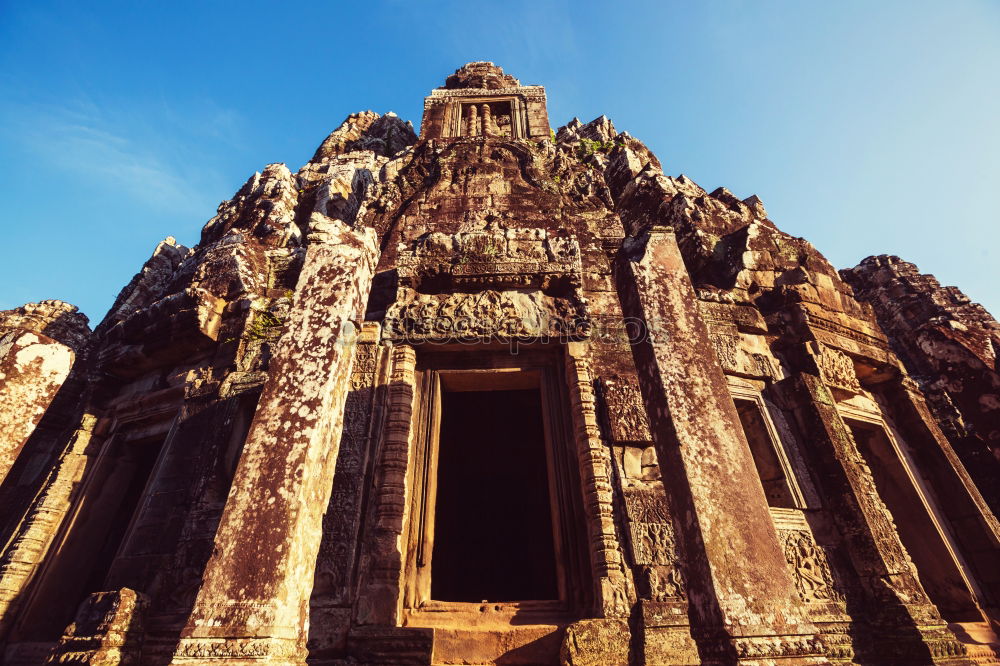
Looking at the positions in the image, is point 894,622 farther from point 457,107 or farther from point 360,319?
point 457,107

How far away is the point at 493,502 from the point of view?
9047 mm

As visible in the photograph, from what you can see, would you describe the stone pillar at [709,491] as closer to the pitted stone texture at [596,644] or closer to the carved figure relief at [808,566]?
the pitted stone texture at [596,644]

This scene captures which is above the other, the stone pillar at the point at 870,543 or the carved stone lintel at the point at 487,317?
the carved stone lintel at the point at 487,317

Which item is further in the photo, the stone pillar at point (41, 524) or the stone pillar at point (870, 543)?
the stone pillar at point (41, 524)

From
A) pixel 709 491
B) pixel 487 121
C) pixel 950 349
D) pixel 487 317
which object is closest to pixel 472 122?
pixel 487 121

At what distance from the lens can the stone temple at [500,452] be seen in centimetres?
362

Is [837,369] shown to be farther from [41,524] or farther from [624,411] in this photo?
[41,524]

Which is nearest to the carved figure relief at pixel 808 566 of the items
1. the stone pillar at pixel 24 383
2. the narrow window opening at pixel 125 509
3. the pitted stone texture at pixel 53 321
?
the narrow window opening at pixel 125 509

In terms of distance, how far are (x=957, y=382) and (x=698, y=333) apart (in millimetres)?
9522

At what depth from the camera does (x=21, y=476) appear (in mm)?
7258

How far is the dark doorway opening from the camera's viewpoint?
7531 mm

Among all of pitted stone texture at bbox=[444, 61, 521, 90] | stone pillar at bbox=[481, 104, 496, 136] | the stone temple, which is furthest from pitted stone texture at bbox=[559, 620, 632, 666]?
pitted stone texture at bbox=[444, 61, 521, 90]

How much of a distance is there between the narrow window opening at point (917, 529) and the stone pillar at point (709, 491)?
4647 millimetres

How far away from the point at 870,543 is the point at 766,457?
137cm
